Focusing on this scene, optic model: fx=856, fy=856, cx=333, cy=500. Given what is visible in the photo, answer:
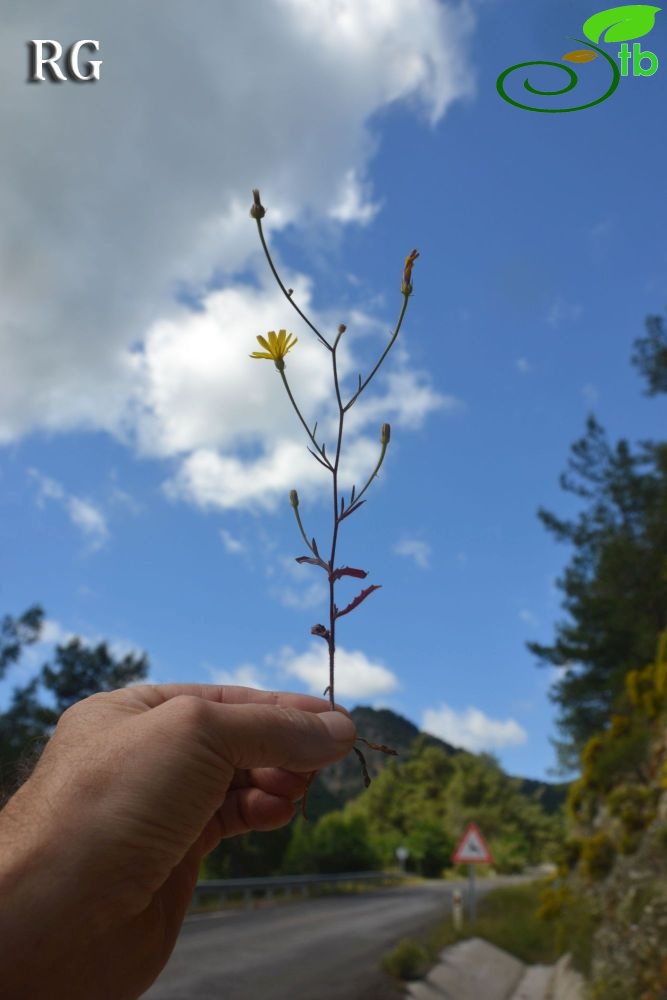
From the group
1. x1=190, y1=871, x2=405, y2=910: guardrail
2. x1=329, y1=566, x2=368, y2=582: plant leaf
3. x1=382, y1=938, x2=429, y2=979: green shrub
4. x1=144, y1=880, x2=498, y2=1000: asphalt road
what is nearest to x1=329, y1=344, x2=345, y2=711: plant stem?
x1=329, y1=566, x2=368, y2=582: plant leaf

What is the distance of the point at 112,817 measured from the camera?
1.19m

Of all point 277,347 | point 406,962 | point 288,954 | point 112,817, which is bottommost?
point 288,954

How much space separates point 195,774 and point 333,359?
2.17ft

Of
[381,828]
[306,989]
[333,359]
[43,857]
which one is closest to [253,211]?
[333,359]

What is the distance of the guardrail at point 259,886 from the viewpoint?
18.7 meters

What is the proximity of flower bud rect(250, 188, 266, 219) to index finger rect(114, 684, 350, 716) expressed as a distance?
73cm

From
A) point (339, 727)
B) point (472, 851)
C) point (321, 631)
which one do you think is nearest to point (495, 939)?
point (472, 851)

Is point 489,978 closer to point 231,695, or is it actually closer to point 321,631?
point 231,695

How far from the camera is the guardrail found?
1869 centimetres

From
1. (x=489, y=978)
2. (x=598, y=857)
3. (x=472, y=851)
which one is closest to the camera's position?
(x=489, y=978)

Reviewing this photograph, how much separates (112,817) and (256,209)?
83cm

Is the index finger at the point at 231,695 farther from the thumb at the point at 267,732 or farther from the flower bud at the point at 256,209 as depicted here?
the flower bud at the point at 256,209

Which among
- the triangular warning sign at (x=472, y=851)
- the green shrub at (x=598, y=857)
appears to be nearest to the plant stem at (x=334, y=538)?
the green shrub at (x=598, y=857)

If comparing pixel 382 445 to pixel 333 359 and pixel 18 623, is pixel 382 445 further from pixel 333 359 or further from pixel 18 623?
pixel 18 623
